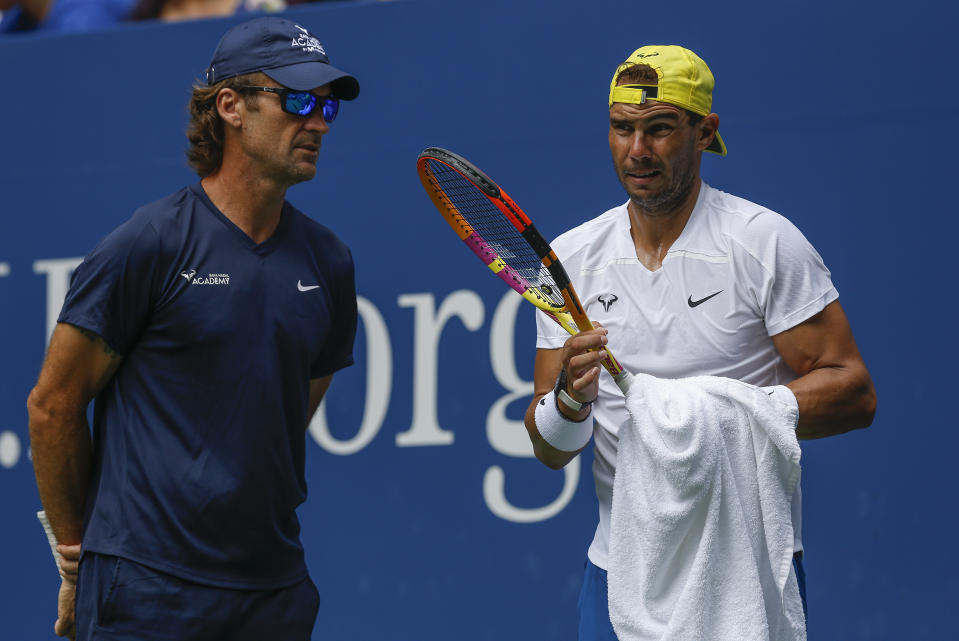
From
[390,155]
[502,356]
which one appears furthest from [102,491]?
[390,155]

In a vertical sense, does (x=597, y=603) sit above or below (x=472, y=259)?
below

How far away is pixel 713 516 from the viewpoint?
7.18ft

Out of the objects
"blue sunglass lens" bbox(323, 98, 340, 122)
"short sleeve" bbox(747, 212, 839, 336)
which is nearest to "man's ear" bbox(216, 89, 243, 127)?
"blue sunglass lens" bbox(323, 98, 340, 122)

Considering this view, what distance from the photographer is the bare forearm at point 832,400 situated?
7.43ft

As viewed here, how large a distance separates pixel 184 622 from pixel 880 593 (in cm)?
195

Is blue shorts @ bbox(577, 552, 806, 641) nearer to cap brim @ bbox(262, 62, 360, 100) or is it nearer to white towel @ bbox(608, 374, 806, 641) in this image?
white towel @ bbox(608, 374, 806, 641)

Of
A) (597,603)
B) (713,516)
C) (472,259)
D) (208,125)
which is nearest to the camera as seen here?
(713,516)

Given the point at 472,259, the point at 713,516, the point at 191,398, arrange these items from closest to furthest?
the point at 713,516, the point at 191,398, the point at 472,259

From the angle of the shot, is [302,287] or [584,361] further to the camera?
[302,287]

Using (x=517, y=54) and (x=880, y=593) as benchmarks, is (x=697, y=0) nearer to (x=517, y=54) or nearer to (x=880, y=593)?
(x=517, y=54)

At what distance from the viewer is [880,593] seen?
3352mm

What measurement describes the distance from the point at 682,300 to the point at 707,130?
1.20 ft

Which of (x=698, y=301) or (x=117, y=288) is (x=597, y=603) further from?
(x=117, y=288)

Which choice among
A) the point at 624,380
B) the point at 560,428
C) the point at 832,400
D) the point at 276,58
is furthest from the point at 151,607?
the point at 832,400
